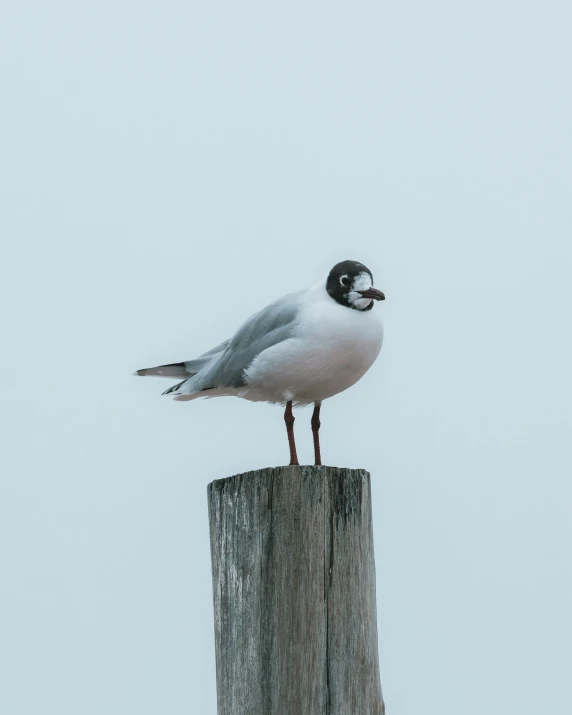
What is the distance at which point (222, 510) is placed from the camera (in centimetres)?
389

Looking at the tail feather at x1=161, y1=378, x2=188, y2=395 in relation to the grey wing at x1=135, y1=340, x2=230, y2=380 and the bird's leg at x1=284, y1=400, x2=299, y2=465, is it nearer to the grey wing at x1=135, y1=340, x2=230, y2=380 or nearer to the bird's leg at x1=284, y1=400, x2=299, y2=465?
the grey wing at x1=135, y1=340, x2=230, y2=380

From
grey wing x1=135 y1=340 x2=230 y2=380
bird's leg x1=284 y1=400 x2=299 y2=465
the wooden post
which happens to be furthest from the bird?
the wooden post

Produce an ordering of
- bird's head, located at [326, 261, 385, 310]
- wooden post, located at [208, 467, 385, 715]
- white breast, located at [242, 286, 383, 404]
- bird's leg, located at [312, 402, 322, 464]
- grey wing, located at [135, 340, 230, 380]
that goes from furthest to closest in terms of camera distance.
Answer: grey wing, located at [135, 340, 230, 380], bird's leg, located at [312, 402, 322, 464], bird's head, located at [326, 261, 385, 310], white breast, located at [242, 286, 383, 404], wooden post, located at [208, 467, 385, 715]

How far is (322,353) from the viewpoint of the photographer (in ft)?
17.1

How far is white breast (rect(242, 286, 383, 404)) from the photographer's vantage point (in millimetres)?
5219

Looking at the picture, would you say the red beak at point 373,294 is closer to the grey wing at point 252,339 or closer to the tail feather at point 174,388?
the grey wing at point 252,339

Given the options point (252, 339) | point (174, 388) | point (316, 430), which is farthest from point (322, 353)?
point (174, 388)

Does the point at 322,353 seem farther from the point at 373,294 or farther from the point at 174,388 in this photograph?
the point at 174,388

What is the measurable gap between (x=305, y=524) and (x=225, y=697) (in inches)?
27.3

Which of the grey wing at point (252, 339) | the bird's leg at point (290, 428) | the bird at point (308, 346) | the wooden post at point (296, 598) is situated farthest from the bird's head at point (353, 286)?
the wooden post at point (296, 598)

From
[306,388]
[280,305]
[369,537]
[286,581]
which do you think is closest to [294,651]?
[286,581]

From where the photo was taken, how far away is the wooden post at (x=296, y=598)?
3650mm

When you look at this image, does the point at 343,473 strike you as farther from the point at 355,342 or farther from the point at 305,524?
the point at 355,342

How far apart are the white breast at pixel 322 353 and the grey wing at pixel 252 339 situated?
0.21 feet
